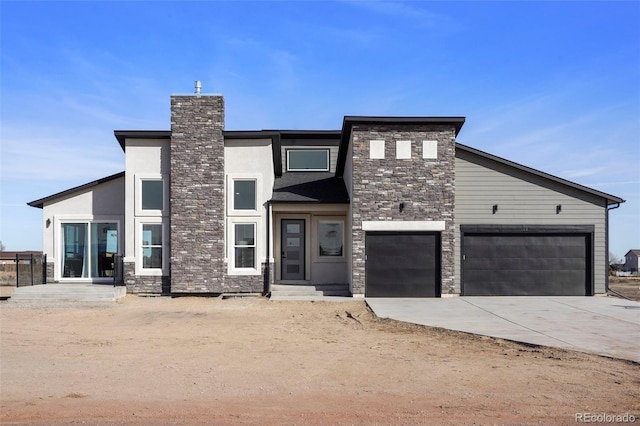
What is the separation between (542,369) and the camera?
291 inches

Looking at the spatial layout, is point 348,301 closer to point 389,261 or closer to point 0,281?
point 389,261

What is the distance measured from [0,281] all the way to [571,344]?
27318mm

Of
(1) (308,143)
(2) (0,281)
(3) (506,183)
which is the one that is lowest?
(2) (0,281)

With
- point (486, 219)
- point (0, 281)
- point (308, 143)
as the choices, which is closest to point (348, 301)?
point (486, 219)

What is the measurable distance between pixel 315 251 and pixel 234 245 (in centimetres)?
312

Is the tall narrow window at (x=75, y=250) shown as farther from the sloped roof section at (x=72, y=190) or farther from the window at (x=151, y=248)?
the window at (x=151, y=248)

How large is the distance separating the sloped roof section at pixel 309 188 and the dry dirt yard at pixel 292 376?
6.47 meters

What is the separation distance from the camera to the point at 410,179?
16047mm

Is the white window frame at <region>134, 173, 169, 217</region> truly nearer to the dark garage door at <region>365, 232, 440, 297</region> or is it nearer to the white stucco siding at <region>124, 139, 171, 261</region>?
the white stucco siding at <region>124, 139, 171, 261</region>

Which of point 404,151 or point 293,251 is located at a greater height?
point 404,151

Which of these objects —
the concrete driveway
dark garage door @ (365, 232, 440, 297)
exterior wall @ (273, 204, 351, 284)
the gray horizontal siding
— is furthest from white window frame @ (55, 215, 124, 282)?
the concrete driveway

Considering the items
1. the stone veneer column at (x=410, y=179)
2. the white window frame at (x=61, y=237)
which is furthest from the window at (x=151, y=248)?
the stone veneer column at (x=410, y=179)

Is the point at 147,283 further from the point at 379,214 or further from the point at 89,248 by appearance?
the point at 379,214
